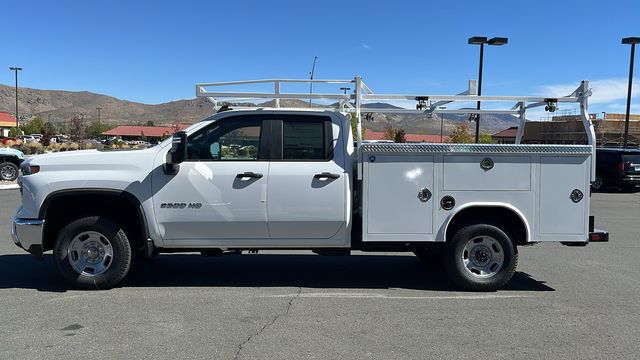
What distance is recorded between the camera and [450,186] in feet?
20.5

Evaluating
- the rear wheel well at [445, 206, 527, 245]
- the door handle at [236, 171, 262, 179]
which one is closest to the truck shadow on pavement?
the rear wheel well at [445, 206, 527, 245]

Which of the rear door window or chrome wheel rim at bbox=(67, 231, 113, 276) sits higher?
the rear door window

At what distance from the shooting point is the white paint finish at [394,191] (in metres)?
6.23

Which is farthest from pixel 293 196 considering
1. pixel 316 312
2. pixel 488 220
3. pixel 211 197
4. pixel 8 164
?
pixel 8 164

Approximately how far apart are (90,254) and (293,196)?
7.95 ft

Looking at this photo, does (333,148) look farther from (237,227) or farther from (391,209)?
(237,227)

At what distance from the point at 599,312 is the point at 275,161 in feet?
12.4

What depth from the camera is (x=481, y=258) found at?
21.2 feet

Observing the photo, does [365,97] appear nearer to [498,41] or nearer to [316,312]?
[316,312]

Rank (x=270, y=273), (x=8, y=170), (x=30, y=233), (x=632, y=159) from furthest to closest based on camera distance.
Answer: (x=632, y=159)
(x=8, y=170)
(x=270, y=273)
(x=30, y=233)

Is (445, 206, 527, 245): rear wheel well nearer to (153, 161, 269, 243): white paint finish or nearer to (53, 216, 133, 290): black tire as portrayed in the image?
(153, 161, 269, 243): white paint finish

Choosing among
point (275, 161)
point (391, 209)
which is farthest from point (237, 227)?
point (391, 209)

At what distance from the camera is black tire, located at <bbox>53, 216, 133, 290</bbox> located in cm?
617

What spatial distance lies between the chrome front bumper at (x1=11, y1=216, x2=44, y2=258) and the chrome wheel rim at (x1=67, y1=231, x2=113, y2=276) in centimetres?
34
